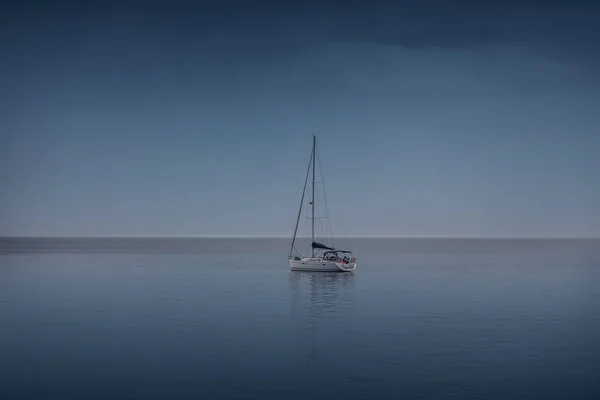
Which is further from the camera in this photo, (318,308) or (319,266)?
(319,266)

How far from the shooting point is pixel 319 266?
9994cm

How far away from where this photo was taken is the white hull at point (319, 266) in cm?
9869

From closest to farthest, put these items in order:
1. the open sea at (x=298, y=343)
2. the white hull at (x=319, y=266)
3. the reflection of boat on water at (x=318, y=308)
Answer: the open sea at (x=298, y=343)
the reflection of boat on water at (x=318, y=308)
the white hull at (x=319, y=266)

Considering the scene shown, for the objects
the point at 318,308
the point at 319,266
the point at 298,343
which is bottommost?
the point at 298,343

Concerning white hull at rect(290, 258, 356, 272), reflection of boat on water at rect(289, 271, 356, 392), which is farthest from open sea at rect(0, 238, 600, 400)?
white hull at rect(290, 258, 356, 272)

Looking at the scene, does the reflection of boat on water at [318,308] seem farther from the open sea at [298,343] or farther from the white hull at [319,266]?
the white hull at [319,266]

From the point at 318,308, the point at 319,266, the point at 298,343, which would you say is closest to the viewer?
the point at 298,343

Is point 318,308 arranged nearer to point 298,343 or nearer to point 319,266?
point 298,343

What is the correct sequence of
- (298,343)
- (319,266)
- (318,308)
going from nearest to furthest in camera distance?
(298,343) → (318,308) → (319,266)

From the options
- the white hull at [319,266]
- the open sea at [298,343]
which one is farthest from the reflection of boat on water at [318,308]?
the white hull at [319,266]

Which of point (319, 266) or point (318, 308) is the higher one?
point (319, 266)

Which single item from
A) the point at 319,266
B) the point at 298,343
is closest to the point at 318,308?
the point at 298,343

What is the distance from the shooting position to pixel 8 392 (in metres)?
27.8

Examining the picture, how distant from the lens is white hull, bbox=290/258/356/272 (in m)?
98.7
